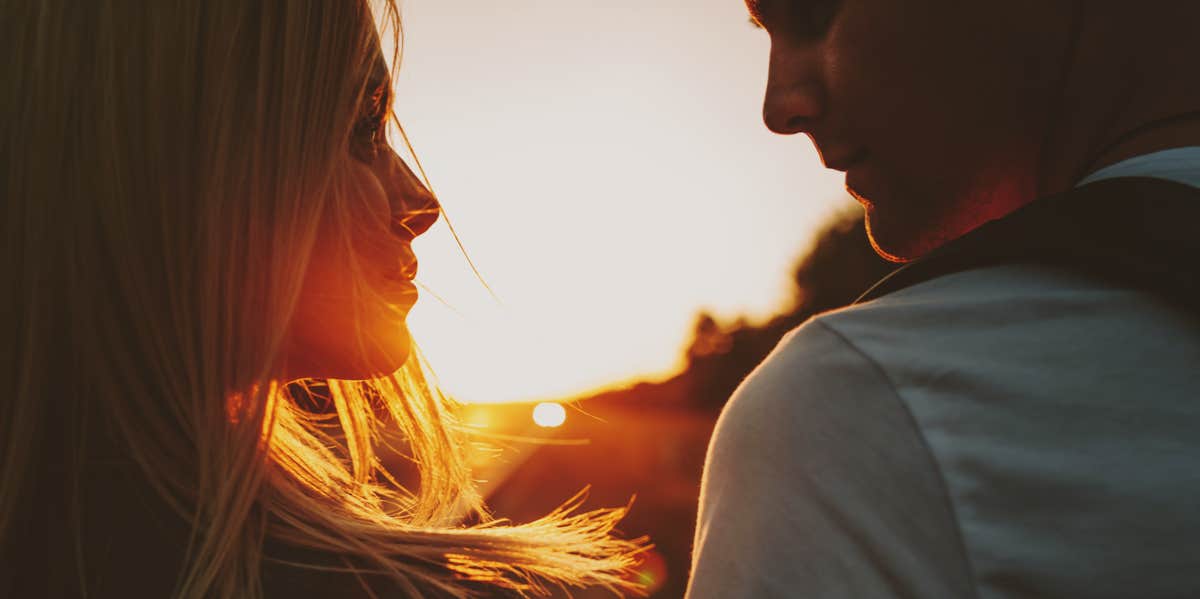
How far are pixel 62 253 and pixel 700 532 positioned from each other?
4.34 ft

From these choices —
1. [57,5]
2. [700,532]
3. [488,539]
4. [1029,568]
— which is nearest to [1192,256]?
[1029,568]

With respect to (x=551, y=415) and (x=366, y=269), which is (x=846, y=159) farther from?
(x=551, y=415)

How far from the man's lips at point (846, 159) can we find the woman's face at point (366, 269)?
1.09 metres

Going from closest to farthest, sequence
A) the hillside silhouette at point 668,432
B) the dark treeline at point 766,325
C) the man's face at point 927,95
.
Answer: the man's face at point 927,95, the hillside silhouette at point 668,432, the dark treeline at point 766,325

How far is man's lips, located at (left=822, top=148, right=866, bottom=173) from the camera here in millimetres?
1452

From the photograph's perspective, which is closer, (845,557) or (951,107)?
(845,557)

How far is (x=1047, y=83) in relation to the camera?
4.13 feet

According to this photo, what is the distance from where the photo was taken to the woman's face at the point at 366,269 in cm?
194

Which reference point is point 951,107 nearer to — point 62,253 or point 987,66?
point 987,66

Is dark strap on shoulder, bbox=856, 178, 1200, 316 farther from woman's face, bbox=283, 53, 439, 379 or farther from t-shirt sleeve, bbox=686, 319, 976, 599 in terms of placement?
woman's face, bbox=283, 53, 439, 379

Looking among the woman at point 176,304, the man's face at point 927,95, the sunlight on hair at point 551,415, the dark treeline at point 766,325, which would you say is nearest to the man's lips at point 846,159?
the man's face at point 927,95

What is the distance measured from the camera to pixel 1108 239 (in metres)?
0.88

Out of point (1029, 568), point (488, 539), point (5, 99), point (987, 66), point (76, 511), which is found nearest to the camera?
point (1029, 568)

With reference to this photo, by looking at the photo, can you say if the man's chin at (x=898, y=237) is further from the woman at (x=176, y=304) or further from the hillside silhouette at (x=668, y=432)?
the hillside silhouette at (x=668, y=432)
